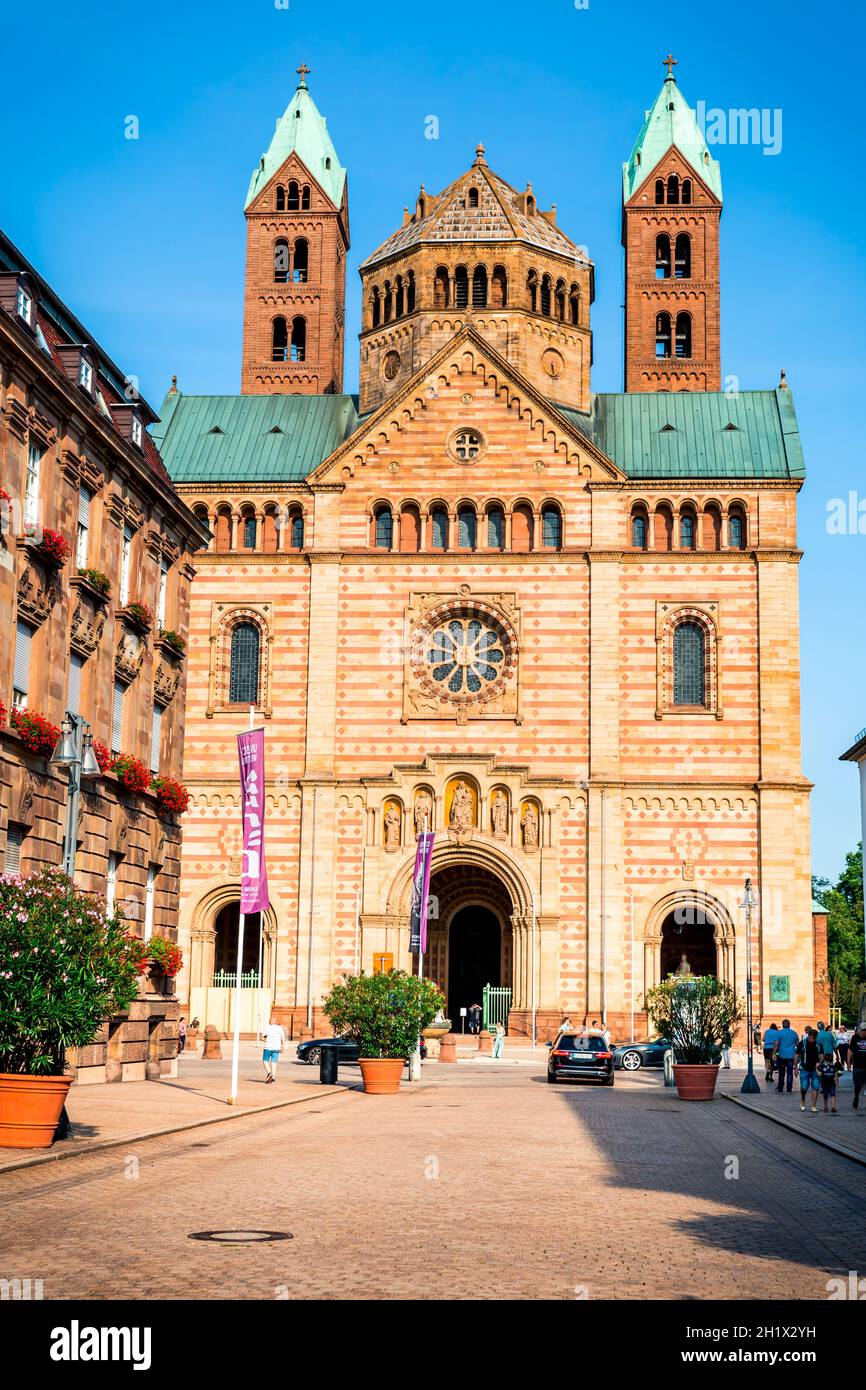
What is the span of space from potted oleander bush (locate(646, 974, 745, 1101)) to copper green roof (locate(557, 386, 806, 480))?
2795 cm

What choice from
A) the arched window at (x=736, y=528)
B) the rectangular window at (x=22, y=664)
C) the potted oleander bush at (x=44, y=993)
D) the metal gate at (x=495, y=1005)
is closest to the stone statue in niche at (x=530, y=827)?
the metal gate at (x=495, y=1005)

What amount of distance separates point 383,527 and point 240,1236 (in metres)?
50.8

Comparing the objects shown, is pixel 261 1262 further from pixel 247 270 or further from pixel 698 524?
pixel 247 270

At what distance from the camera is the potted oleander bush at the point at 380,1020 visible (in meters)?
36.0

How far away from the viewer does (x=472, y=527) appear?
62.6 meters

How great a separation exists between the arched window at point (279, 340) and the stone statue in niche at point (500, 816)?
25.1 metres

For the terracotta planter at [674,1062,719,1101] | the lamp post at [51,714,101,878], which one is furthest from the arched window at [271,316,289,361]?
the lamp post at [51,714,101,878]

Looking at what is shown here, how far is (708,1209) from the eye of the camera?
16719 mm

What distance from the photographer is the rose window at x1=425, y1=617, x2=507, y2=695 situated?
61.2 metres

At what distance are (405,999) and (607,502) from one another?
96.5 ft

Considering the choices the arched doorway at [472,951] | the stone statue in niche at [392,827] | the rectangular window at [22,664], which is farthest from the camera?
the arched doorway at [472,951]

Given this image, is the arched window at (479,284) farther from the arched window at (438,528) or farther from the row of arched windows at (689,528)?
the row of arched windows at (689,528)

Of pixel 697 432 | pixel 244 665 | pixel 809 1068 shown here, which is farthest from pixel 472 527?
pixel 809 1068

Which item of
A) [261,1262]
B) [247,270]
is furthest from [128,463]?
[247,270]
